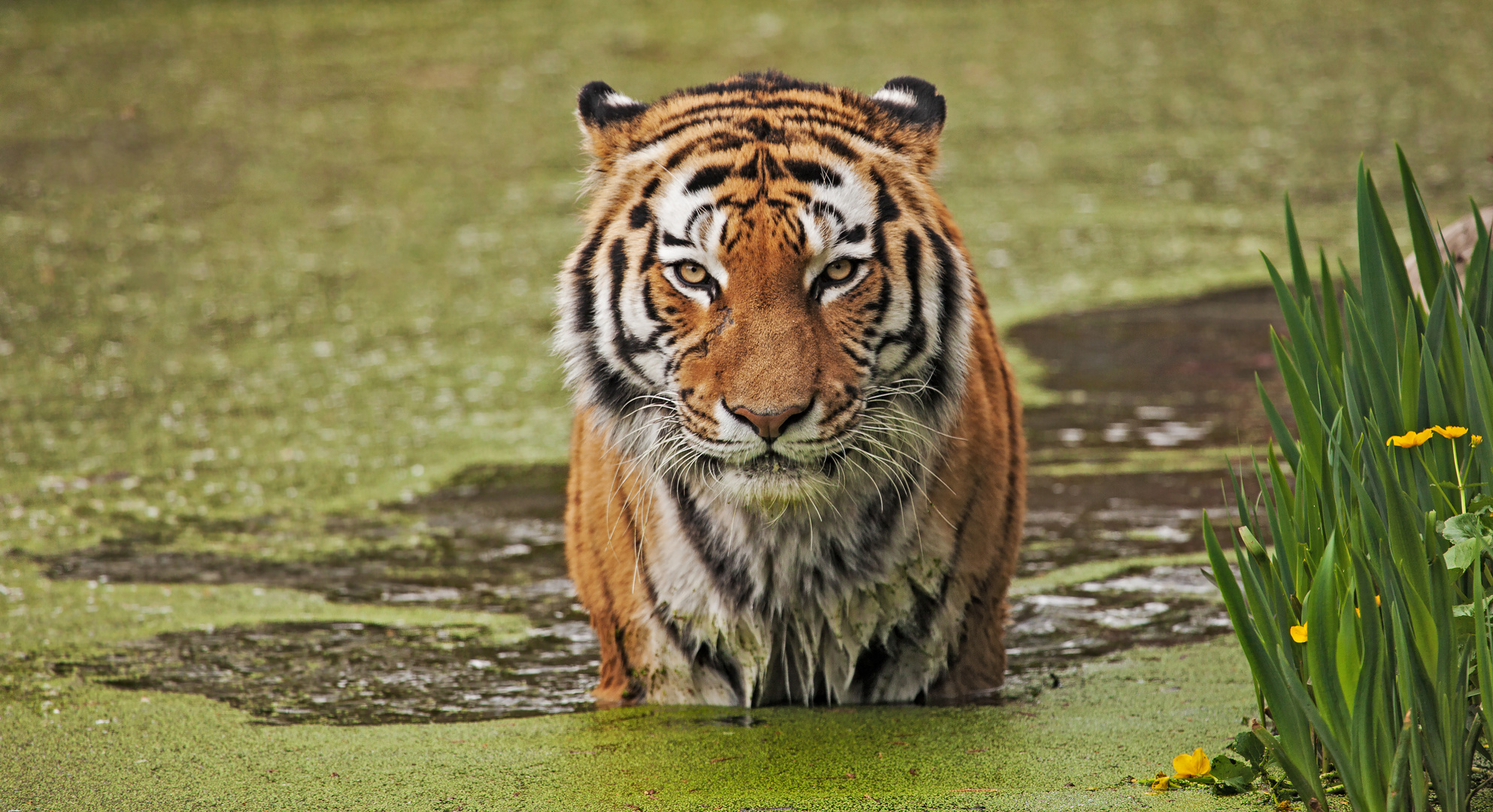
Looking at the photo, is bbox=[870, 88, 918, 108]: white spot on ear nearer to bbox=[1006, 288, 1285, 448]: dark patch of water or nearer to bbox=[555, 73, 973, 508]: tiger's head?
bbox=[555, 73, 973, 508]: tiger's head

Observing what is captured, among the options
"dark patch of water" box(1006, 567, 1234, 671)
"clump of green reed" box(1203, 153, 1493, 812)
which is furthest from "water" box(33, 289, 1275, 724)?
"clump of green reed" box(1203, 153, 1493, 812)

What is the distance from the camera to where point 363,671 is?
338 centimetres

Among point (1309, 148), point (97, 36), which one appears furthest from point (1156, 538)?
point (97, 36)

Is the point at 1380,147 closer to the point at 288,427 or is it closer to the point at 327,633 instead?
the point at 288,427

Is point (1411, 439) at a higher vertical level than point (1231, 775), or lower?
higher

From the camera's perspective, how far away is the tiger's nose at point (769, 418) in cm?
240

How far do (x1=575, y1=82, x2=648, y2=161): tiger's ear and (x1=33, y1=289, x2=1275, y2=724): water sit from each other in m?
1.18

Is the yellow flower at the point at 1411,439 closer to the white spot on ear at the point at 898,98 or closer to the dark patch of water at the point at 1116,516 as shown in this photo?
the white spot on ear at the point at 898,98

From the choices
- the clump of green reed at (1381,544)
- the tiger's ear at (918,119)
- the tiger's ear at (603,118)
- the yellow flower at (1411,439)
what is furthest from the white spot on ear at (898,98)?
the yellow flower at (1411,439)

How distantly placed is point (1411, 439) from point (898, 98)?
1.39 m

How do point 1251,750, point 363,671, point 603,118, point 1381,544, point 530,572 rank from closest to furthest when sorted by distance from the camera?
point 1381,544
point 1251,750
point 603,118
point 363,671
point 530,572

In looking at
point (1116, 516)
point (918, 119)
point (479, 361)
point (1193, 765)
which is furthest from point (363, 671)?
point (479, 361)

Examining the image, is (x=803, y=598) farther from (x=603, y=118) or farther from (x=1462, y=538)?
(x=1462, y=538)

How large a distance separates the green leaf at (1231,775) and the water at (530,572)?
1.31ft
